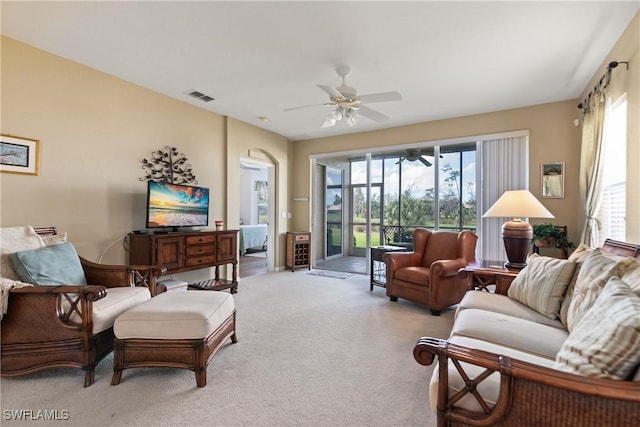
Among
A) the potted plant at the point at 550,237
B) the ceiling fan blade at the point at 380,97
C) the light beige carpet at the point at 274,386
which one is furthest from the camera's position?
the potted plant at the point at 550,237

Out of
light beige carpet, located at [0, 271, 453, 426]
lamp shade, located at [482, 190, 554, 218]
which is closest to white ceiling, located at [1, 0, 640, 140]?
lamp shade, located at [482, 190, 554, 218]

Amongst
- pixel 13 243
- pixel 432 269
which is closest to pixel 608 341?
pixel 432 269

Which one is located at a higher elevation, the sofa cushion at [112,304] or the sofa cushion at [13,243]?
the sofa cushion at [13,243]

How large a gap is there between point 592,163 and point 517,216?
1.01m

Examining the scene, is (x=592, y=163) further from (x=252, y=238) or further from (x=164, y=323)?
(x=252, y=238)

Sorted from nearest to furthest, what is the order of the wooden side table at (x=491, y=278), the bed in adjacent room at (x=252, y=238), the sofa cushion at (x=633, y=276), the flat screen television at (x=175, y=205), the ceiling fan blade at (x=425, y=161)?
1. the sofa cushion at (x=633, y=276)
2. the wooden side table at (x=491, y=278)
3. the flat screen television at (x=175, y=205)
4. the ceiling fan blade at (x=425, y=161)
5. the bed in adjacent room at (x=252, y=238)

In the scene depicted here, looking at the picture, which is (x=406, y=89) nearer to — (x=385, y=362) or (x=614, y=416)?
(x=385, y=362)

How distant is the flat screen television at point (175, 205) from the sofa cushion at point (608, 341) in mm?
3863

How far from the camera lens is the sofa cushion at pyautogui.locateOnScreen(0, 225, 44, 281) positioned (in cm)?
216

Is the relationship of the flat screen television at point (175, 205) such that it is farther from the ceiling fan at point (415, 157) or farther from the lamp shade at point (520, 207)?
the ceiling fan at point (415, 157)

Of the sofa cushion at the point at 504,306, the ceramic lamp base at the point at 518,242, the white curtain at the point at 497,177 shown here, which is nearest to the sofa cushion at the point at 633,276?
the sofa cushion at the point at 504,306

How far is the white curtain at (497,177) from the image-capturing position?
4324 mm

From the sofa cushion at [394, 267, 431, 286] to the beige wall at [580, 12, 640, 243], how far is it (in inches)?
70.7

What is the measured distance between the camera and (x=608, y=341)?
1022 mm
